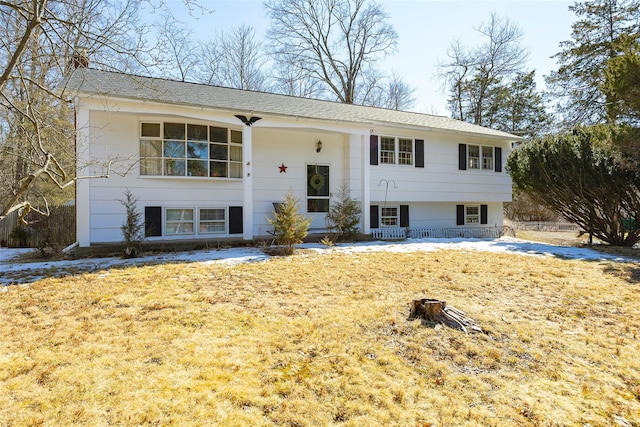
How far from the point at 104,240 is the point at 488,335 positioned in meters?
9.03

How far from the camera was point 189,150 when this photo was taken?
10.2m

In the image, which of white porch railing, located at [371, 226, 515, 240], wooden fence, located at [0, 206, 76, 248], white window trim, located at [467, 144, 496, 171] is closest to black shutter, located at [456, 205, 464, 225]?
white porch railing, located at [371, 226, 515, 240]

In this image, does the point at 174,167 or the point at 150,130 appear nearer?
the point at 150,130

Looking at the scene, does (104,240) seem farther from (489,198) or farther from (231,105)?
(489,198)

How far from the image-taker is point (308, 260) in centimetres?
791

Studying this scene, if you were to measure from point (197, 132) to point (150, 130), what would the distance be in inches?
48.4

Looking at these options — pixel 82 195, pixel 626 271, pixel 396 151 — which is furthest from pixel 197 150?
pixel 626 271

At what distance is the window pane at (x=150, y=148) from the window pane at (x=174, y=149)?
16 cm

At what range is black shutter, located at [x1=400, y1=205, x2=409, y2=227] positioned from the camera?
45.3 ft

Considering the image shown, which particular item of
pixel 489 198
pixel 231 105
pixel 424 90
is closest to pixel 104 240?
pixel 231 105

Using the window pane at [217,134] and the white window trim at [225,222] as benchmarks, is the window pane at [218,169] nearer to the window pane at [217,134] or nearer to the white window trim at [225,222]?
the window pane at [217,134]

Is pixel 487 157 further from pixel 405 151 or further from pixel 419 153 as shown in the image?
pixel 405 151

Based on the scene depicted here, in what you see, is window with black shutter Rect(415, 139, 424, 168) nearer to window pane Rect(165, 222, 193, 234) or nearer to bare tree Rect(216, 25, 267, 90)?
Result: window pane Rect(165, 222, 193, 234)

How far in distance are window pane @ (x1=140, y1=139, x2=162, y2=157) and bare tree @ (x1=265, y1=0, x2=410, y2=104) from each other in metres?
19.5
